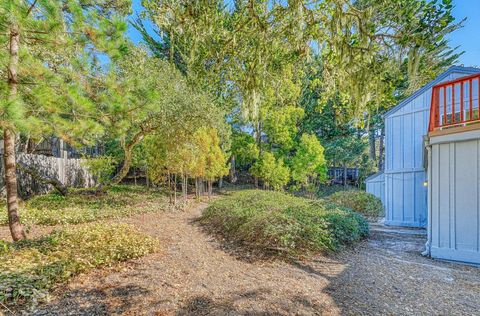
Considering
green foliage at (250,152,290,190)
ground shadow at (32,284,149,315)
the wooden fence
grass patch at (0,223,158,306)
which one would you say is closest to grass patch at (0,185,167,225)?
the wooden fence

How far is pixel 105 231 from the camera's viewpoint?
4473mm

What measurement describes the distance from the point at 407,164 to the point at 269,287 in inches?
285

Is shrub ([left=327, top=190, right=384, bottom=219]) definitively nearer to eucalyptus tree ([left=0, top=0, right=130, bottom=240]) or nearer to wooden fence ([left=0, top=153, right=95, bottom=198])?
eucalyptus tree ([left=0, top=0, right=130, bottom=240])

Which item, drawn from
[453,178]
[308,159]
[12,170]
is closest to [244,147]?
[308,159]

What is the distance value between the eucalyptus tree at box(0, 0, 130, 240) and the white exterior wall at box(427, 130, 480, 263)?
5.53 meters

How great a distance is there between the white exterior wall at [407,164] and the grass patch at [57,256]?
7.56 metres

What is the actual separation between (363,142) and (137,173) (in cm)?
1488

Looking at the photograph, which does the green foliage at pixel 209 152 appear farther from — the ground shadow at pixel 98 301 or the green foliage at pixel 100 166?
the ground shadow at pixel 98 301

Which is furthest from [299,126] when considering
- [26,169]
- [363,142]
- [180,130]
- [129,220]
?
[26,169]

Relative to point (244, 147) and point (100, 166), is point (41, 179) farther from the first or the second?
point (244, 147)

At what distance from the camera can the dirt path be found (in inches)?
103

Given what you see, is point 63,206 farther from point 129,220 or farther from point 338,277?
point 338,277

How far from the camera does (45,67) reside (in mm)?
3549

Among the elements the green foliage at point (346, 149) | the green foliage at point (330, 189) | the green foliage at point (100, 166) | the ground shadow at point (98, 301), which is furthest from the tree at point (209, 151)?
the green foliage at point (346, 149)
